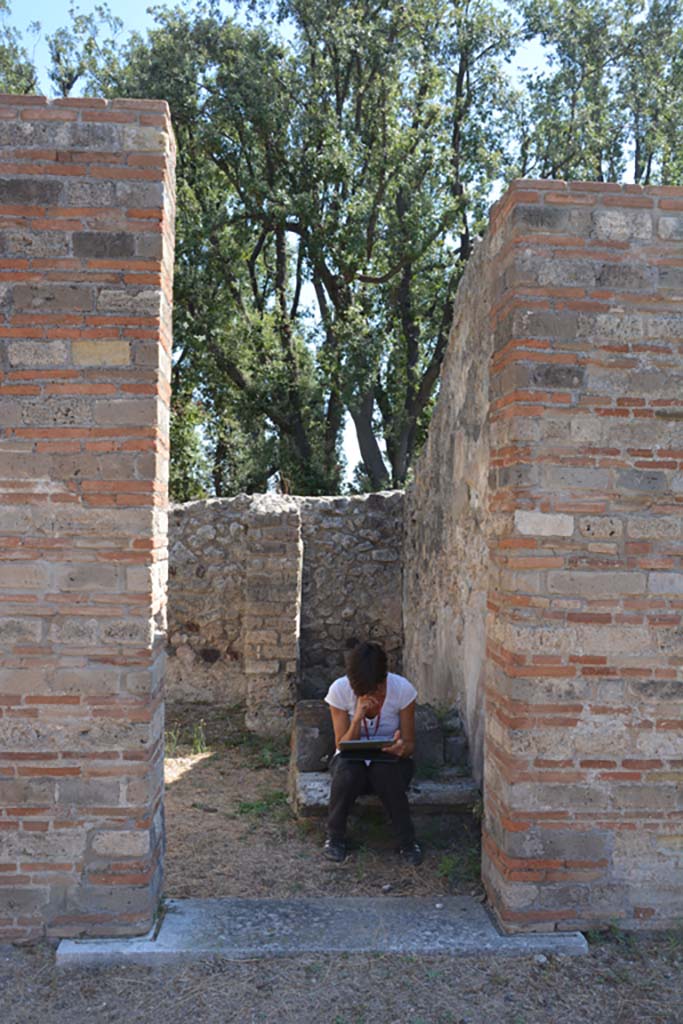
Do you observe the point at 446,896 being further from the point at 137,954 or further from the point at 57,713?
the point at 57,713

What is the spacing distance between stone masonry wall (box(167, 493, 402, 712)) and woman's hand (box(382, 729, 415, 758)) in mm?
3035

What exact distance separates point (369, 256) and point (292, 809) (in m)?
12.9

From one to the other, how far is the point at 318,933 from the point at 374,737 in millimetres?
1267

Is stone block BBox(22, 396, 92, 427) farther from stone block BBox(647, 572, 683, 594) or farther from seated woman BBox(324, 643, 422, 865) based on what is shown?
stone block BBox(647, 572, 683, 594)

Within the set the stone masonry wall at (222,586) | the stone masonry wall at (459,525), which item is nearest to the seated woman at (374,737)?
the stone masonry wall at (459,525)

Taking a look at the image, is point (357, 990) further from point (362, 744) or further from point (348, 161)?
point (348, 161)

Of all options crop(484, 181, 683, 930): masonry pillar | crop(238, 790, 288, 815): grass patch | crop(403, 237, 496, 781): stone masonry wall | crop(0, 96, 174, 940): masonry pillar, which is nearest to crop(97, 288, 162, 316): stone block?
crop(0, 96, 174, 940): masonry pillar

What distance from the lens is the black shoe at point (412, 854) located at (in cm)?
463

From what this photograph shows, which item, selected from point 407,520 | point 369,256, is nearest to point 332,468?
point 369,256

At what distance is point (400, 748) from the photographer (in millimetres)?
4797

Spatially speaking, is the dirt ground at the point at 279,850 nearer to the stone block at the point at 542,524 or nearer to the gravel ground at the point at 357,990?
the gravel ground at the point at 357,990

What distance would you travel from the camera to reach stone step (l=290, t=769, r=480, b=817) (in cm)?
497

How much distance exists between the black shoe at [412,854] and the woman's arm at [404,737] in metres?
0.47

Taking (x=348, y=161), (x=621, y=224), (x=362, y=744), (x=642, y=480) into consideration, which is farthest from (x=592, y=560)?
(x=348, y=161)
